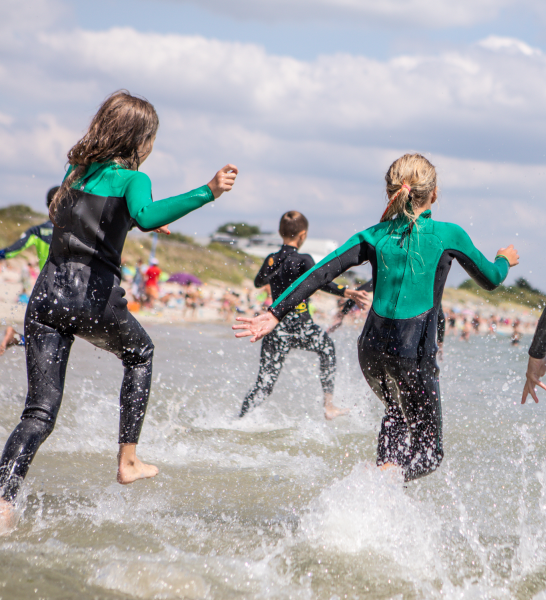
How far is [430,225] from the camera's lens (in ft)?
10.4

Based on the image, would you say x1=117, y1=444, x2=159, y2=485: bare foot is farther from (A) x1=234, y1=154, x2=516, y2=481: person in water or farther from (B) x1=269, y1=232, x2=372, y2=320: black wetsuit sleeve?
(B) x1=269, y1=232, x2=372, y2=320: black wetsuit sleeve

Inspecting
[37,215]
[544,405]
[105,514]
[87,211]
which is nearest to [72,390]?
[105,514]

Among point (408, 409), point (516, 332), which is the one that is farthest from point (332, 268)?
point (516, 332)

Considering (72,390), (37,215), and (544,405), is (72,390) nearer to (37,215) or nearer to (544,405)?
(544,405)

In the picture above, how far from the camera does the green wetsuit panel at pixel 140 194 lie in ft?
9.00

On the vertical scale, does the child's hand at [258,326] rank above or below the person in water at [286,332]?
below

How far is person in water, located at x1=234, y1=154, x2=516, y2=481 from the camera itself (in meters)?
3.10

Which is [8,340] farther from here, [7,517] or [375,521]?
[375,521]

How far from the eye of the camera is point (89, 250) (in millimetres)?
2893

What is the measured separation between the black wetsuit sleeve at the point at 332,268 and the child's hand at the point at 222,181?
683 mm

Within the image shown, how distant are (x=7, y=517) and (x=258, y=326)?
1415 mm

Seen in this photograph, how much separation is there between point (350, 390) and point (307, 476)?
122 inches

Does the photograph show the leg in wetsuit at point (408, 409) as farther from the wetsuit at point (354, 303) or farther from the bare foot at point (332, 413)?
the bare foot at point (332, 413)

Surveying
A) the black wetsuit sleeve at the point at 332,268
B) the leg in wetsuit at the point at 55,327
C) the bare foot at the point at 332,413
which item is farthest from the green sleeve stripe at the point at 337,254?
the bare foot at the point at 332,413
